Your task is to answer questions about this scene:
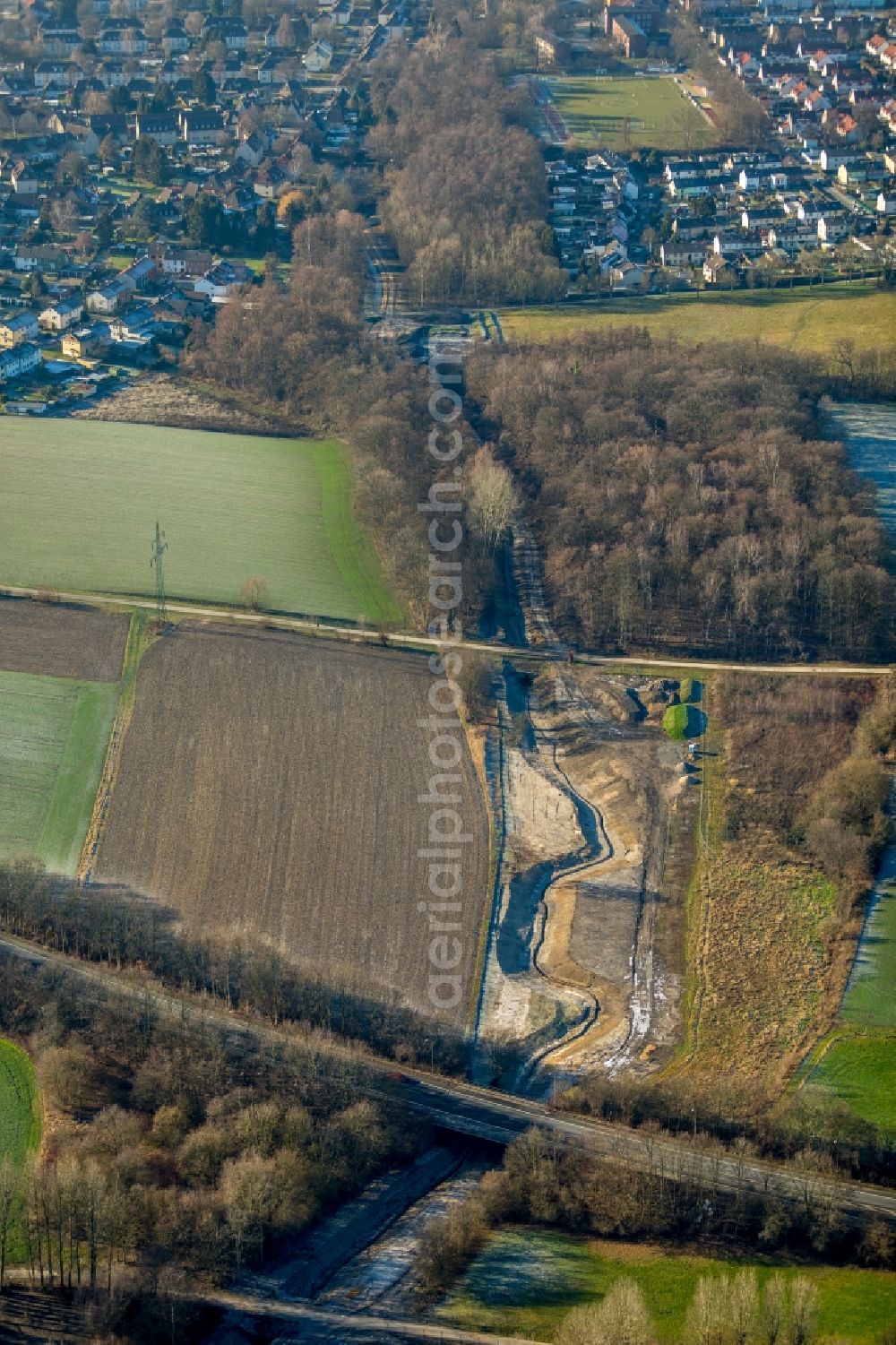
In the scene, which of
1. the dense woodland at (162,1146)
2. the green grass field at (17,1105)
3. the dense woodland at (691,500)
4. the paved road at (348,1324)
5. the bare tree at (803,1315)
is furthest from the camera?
the dense woodland at (691,500)

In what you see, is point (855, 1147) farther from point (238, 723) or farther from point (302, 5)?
point (302, 5)

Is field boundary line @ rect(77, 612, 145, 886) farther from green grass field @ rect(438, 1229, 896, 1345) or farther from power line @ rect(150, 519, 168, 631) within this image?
green grass field @ rect(438, 1229, 896, 1345)

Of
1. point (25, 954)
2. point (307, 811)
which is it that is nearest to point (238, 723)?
point (307, 811)

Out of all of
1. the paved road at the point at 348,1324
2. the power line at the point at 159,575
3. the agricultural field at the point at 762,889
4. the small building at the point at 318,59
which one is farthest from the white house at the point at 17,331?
the paved road at the point at 348,1324

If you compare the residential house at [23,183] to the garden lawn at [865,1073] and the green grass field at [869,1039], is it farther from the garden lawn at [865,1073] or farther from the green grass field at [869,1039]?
the garden lawn at [865,1073]

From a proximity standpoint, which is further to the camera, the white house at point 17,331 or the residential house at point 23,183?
the residential house at point 23,183
